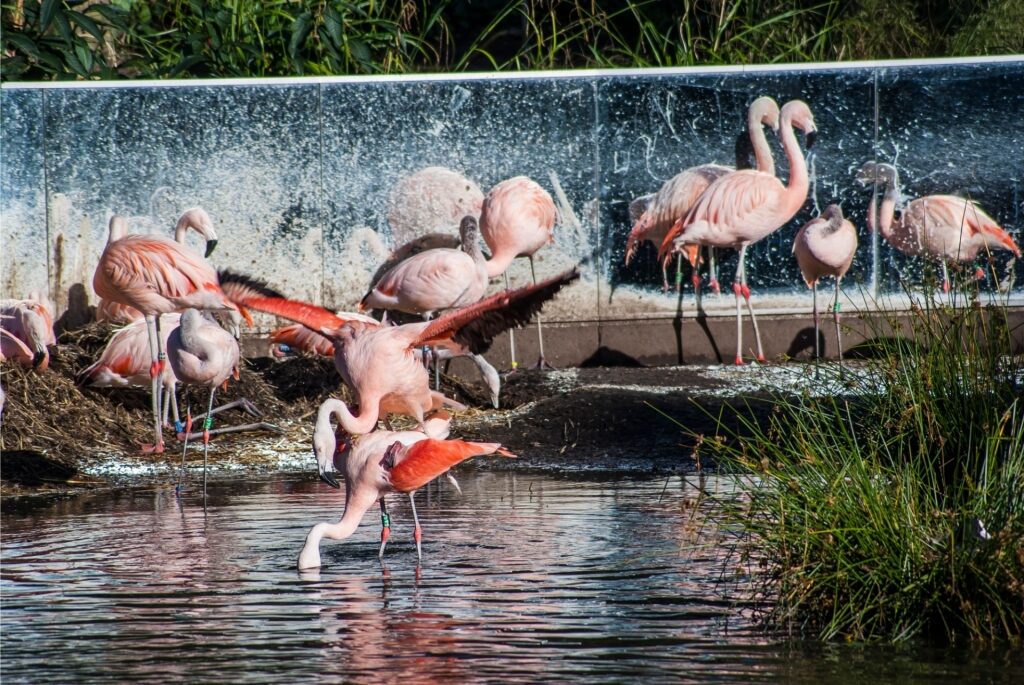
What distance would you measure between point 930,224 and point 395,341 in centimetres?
510

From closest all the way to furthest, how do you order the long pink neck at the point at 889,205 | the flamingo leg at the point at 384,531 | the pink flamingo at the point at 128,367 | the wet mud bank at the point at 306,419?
1. the flamingo leg at the point at 384,531
2. the wet mud bank at the point at 306,419
3. the pink flamingo at the point at 128,367
4. the long pink neck at the point at 889,205

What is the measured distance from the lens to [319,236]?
999 cm

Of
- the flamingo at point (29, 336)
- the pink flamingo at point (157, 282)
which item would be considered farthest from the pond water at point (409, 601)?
the flamingo at point (29, 336)

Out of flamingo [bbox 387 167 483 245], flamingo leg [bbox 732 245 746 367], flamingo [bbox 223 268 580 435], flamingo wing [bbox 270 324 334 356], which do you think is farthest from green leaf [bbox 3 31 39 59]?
flamingo leg [bbox 732 245 746 367]

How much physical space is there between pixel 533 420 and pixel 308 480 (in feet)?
5.07

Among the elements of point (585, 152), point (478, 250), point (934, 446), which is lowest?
point (934, 446)

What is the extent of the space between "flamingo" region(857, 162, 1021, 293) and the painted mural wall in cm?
10

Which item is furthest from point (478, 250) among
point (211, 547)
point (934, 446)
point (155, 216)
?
point (934, 446)

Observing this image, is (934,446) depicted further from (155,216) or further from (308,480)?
(155,216)

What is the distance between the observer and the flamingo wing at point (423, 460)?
5.34 metres

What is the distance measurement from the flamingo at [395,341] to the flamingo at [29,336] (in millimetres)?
2185

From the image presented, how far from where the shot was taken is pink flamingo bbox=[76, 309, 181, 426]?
834 cm

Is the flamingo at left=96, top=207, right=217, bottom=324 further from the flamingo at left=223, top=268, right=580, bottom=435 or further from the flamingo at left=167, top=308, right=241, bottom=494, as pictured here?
the flamingo at left=223, top=268, right=580, bottom=435

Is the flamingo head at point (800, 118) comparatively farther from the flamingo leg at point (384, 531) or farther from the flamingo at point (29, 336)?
the flamingo leg at point (384, 531)
